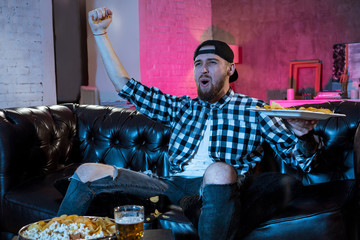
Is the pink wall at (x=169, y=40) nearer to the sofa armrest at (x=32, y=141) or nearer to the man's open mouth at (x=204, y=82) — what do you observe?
the sofa armrest at (x=32, y=141)

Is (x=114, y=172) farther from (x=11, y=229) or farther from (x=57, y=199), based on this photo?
(x=11, y=229)

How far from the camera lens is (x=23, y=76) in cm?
383

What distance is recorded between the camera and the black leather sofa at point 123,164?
1.48 metres

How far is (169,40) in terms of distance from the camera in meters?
5.29

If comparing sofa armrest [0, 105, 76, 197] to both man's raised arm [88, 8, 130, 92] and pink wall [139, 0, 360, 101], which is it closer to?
man's raised arm [88, 8, 130, 92]

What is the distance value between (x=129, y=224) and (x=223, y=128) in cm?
102

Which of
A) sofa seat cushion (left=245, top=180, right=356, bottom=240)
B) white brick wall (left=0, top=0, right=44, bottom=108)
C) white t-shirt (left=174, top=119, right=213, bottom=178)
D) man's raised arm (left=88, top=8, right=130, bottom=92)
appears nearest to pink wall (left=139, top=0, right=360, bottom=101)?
white brick wall (left=0, top=0, right=44, bottom=108)

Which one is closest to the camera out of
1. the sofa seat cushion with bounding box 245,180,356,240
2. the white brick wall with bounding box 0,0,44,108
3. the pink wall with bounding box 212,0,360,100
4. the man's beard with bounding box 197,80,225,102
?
the sofa seat cushion with bounding box 245,180,356,240

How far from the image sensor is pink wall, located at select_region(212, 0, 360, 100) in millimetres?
4789

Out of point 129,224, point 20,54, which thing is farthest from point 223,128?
point 20,54

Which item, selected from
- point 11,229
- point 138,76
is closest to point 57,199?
point 11,229

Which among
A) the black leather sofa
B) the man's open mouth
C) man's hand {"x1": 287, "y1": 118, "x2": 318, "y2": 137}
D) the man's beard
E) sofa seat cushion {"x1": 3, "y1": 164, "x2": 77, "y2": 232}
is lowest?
sofa seat cushion {"x1": 3, "y1": 164, "x2": 77, "y2": 232}

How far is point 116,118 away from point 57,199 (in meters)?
0.75

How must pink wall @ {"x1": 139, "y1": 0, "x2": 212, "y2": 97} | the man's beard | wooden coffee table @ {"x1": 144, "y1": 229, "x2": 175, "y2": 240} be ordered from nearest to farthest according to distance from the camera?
wooden coffee table @ {"x1": 144, "y1": 229, "x2": 175, "y2": 240}
the man's beard
pink wall @ {"x1": 139, "y1": 0, "x2": 212, "y2": 97}
